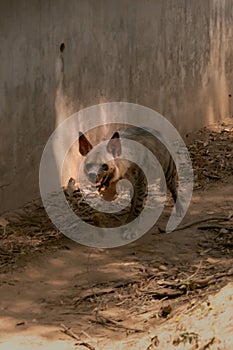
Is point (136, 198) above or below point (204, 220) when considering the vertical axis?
above

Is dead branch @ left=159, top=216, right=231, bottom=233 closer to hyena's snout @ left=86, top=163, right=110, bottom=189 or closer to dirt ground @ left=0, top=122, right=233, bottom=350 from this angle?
dirt ground @ left=0, top=122, right=233, bottom=350

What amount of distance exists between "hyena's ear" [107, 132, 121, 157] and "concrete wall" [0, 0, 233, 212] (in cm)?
126

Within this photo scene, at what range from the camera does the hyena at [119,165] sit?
7785 mm

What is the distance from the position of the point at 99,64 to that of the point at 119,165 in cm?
234

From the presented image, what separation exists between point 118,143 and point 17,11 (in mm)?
1870

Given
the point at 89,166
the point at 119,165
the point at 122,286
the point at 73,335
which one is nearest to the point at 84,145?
the point at 89,166

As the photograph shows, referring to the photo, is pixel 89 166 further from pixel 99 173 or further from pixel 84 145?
pixel 84 145

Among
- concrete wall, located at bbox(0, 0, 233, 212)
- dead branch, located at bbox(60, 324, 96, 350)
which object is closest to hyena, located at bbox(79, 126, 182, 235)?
concrete wall, located at bbox(0, 0, 233, 212)

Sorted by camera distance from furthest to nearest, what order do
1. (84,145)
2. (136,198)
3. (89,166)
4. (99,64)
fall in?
(99,64) < (136,198) < (89,166) < (84,145)

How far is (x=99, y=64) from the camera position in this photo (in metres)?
9.85

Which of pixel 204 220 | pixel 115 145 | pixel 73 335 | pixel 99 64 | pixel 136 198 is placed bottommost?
pixel 73 335

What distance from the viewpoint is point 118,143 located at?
780 cm

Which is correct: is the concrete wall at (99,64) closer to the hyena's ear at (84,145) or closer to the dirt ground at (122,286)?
the dirt ground at (122,286)

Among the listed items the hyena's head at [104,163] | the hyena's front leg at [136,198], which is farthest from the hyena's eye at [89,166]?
the hyena's front leg at [136,198]
